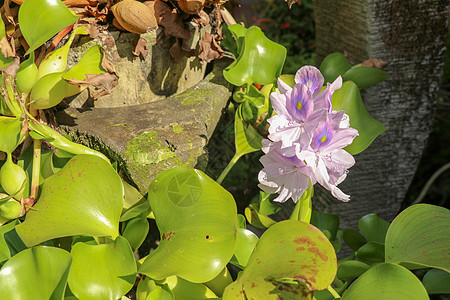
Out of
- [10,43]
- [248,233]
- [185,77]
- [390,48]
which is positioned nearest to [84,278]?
[248,233]

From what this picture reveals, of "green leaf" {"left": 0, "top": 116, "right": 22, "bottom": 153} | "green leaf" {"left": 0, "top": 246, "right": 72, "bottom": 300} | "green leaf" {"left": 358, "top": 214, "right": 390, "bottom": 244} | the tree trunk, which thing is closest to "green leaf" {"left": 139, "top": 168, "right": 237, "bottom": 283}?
"green leaf" {"left": 0, "top": 246, "right": 72, "bottom": 300}

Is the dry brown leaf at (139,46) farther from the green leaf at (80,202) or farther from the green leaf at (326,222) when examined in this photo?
the green leaf at (326,222)

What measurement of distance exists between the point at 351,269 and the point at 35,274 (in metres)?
0.48

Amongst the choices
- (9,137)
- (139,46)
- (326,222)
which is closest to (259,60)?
(139,46)

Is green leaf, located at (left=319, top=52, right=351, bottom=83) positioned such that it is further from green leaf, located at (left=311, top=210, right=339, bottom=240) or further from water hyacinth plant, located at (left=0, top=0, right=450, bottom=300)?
green leaf, located at (left=311, top=210, right=339, bottom=240)

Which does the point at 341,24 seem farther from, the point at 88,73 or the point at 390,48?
the point at 88,73

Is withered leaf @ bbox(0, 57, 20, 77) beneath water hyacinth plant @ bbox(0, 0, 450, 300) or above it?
above

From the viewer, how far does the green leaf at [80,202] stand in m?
0.72

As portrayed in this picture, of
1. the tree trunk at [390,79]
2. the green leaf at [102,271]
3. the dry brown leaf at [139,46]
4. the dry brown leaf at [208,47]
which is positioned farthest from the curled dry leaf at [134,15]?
the tree trunk at [390,79]

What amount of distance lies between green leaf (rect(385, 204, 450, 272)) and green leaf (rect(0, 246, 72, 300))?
0.47 m

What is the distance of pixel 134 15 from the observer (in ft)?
2.80

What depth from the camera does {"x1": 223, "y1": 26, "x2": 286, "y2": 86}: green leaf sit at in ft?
3.00

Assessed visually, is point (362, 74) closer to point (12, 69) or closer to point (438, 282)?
point (438, 282)

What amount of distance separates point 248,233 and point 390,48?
0.62 meters
